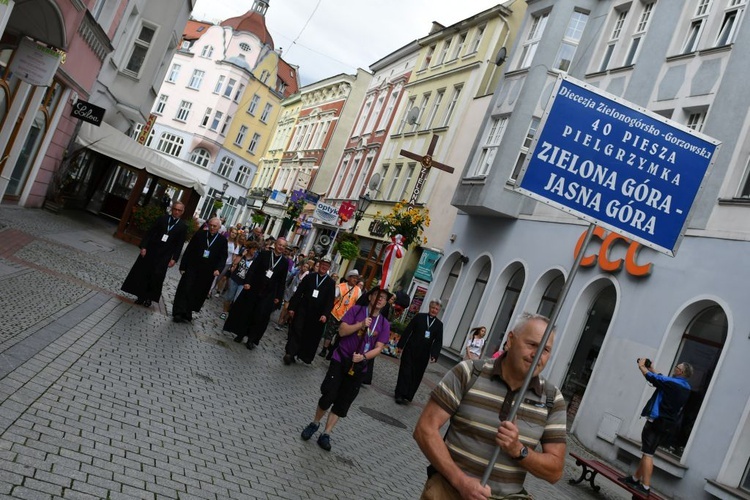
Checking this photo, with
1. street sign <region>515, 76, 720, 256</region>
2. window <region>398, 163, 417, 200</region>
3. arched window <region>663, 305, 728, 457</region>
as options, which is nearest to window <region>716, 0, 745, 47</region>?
arched window <region>663, 305, 728, 457</region>

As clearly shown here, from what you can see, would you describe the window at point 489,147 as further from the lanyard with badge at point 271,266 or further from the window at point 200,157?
the window at point 200,157

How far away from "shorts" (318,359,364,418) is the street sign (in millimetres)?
4895

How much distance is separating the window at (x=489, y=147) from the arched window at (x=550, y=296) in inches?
211

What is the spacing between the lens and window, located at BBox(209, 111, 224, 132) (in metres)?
80.1

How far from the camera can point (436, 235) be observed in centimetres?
3234

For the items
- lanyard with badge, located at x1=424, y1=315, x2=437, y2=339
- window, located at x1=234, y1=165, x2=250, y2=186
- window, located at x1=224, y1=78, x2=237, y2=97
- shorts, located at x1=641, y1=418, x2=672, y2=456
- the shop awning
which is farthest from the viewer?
window, located at x1=234, y1=165, x2=250, y2=186

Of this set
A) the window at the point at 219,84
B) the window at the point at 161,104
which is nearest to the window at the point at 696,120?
the window at the point at 219,84

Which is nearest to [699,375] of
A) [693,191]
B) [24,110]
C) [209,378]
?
[209,378]

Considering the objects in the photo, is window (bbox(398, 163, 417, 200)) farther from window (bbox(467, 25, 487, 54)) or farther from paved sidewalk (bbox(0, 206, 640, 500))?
paved sidewalk (bbox(0, 206, 640, 500))

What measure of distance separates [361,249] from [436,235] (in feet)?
31.3

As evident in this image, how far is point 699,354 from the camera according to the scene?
52.5 feet

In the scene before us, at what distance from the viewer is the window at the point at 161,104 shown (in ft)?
269

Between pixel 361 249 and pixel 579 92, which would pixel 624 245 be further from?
pixel 361 249

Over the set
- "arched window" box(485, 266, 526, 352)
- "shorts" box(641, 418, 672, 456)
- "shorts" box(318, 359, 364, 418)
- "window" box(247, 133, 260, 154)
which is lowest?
"shorts" box(318, 359, 364, 418)
